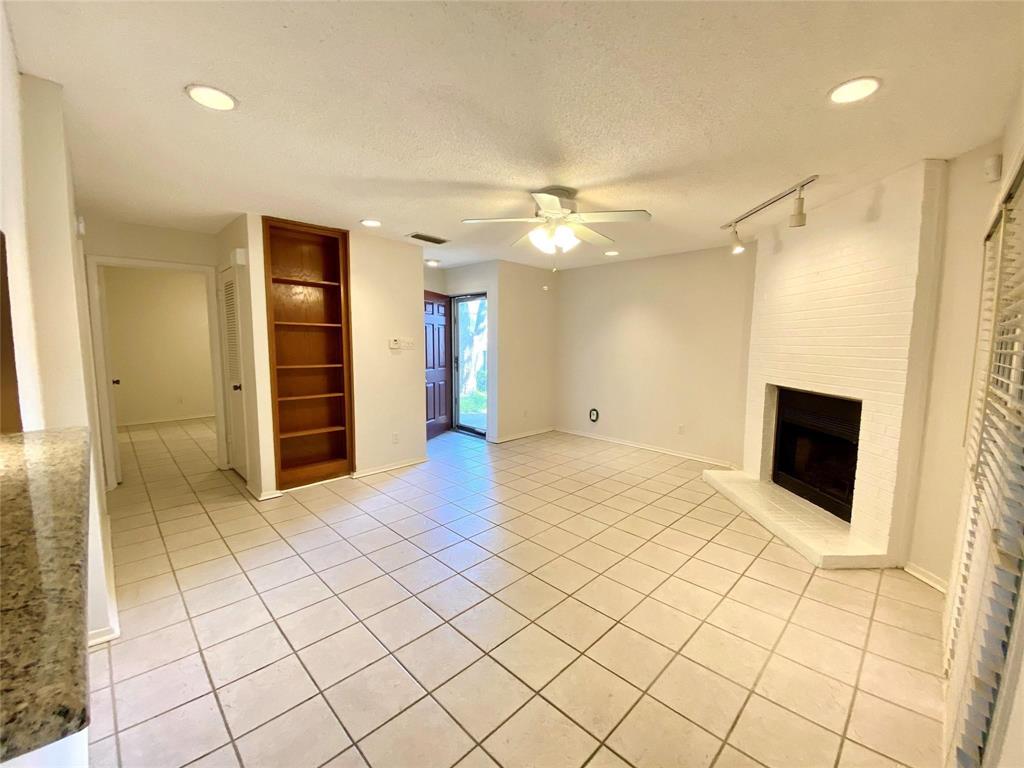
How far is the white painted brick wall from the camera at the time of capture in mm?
2516

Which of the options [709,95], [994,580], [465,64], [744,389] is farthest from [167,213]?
[744,389]

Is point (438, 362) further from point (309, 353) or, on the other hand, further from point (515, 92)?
point (515, 92)

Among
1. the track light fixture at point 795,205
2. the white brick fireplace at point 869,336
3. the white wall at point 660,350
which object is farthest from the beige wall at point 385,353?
the white brick fireplace at point 869,336

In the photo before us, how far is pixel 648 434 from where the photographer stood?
5.42m

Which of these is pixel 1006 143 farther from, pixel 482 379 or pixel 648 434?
pixel 482 379

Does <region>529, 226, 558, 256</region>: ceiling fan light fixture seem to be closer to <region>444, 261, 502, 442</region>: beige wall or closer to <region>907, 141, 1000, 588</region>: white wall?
<region>907, 141, 1000, 588</region>: white wall

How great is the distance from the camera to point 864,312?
2.74 m

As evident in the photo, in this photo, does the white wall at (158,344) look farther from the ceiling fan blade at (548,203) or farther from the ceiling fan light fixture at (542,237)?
the ceiling fan blade at (548,203)

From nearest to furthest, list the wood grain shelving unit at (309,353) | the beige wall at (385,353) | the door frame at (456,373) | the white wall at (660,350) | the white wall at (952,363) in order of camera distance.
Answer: the white wall at (952,363) < the wood grain shelving unit at (309,353) < the beige wall at (385,353) < the white wall at (660,350) < the door frame at (456,373)


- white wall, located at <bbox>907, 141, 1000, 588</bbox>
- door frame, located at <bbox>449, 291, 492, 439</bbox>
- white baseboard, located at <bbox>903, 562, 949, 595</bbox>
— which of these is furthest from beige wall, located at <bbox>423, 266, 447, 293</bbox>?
white baseboard, located at <bbox>903, 562, 949, 595</bbox>

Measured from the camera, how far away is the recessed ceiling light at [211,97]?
5.60 ft

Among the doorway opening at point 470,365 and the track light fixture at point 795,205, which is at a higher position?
the track light fixture at point 795,205

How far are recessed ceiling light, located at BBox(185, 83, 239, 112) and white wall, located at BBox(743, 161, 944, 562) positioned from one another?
140 inches

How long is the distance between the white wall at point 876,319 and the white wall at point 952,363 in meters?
0.06
